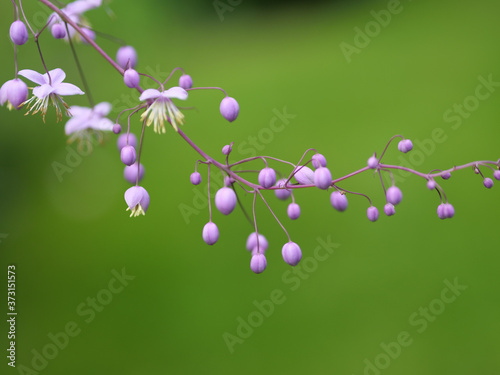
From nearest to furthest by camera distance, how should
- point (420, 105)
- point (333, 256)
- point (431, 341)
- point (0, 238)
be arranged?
point (431, 341)
point (333, 256)
point (0, 238)
point (420, 105)

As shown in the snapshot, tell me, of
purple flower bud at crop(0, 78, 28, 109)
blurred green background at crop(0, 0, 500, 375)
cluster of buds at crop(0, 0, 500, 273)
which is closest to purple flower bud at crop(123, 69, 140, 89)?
cluster of buds at crop(0, 0, 500, 273)

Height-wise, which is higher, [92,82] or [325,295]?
[92,82]

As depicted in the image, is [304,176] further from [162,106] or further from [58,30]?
[58,30]

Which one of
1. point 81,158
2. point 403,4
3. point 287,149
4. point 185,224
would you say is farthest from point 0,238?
point 403,4

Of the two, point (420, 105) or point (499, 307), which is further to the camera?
point (420, 105)

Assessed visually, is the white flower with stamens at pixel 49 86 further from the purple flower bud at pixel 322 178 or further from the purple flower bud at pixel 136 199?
the purple flower bud at pixel 322 178

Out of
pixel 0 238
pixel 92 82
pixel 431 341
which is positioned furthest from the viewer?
pixel 92 82

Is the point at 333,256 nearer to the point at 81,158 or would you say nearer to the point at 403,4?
the point at 81,158

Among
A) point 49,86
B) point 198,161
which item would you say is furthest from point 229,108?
point 49,86
